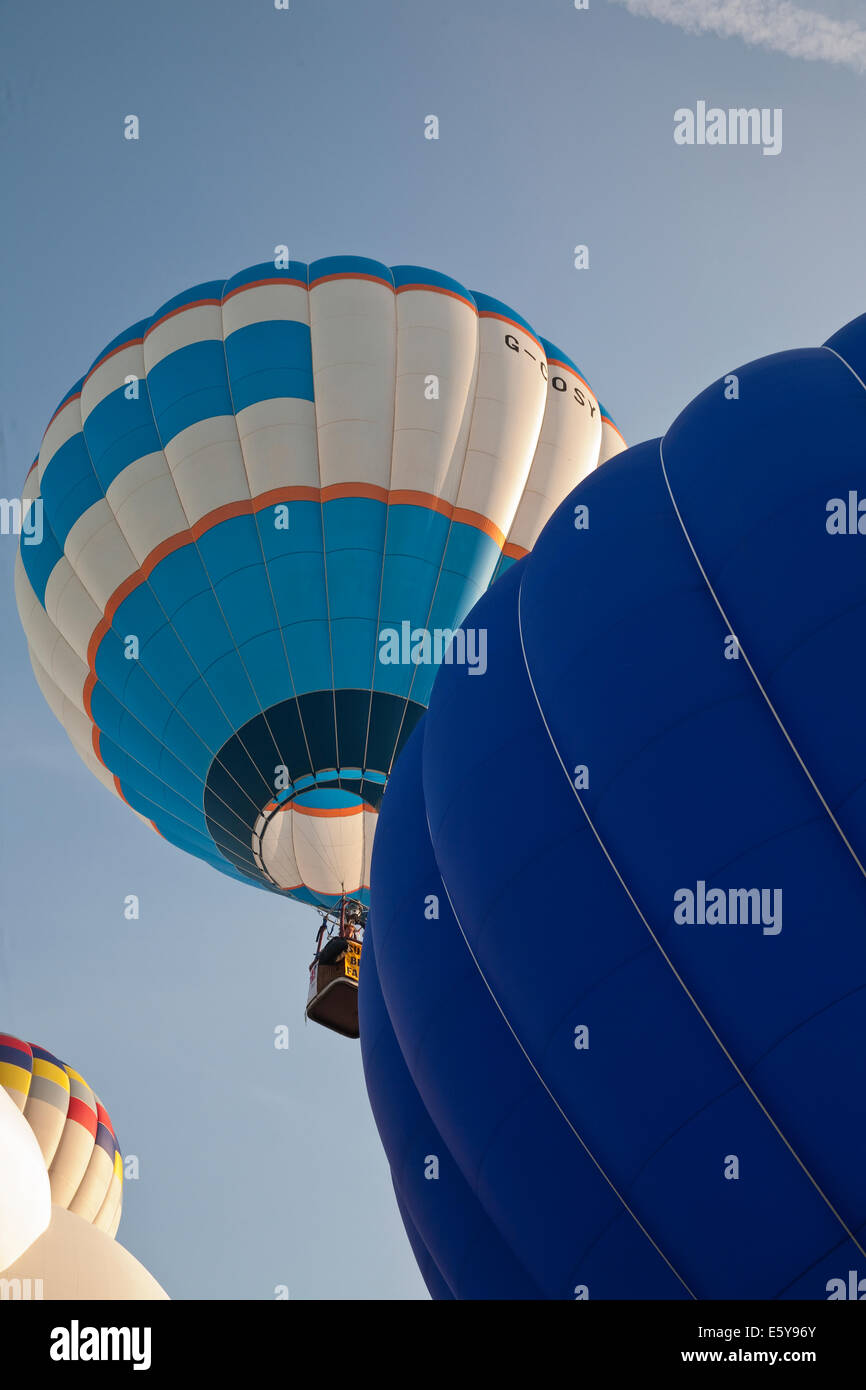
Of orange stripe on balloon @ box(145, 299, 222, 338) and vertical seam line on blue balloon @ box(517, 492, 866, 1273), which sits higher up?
orange stripe on balloon @ box(145, 299, 222, 338)

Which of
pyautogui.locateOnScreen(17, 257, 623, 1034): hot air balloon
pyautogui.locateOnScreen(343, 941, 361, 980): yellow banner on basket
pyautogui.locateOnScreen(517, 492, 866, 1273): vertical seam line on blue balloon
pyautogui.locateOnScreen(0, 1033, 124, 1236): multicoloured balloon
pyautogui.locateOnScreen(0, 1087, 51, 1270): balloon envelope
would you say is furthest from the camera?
pyautogui.locateOnScreen(0, 1033, 124, 1236): multicoloured balloon

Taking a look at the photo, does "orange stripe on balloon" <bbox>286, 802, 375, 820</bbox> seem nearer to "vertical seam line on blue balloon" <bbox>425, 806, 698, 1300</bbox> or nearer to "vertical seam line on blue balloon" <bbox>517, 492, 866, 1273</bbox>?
"vertical seam line on blue balloon" <bbox>425, 806, 698, 1300</bbox>

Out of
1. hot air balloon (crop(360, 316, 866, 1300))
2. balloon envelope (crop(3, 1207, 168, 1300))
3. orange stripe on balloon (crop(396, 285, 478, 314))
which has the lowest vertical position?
balloon envelope (crop(3, 1207, 168, 1300))

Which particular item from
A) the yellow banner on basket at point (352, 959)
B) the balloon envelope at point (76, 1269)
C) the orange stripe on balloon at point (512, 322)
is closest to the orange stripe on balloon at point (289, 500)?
the orange stripe on balloon at point (512, 322)

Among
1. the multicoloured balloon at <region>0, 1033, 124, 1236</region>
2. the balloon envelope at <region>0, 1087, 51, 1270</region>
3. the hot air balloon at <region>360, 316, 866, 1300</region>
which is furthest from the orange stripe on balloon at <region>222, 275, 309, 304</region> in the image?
the multicoloured balloon at <region>0, 1033, 124, 1236</region>

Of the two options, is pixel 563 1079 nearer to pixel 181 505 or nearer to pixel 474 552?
pixel 474 552

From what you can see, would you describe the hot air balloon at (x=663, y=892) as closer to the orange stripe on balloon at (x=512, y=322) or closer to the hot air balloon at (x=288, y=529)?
the hot air balloon at (x=288, y=529)

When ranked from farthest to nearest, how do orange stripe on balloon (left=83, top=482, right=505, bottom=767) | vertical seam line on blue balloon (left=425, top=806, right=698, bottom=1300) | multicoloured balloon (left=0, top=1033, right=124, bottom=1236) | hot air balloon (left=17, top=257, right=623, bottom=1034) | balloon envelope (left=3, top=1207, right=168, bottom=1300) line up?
multicoloured balloon (left=0, top=1033, right=124, bottom=1236) → orange stripe on balloon (left=83, top=482, right=505, bottom=767) → hot air balloon (left=17, top=257, right=623, bottom=1034) → balloon envelope (left=3, top=1207, right=168, bottom=1300) → vertical seam line on blue balloon (left=425, top=806, right=698, bottom=1300)

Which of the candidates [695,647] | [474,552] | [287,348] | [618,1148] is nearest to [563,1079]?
[618,1148]
